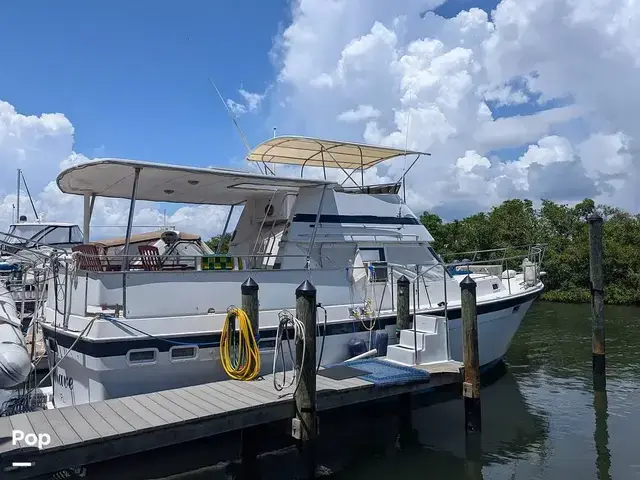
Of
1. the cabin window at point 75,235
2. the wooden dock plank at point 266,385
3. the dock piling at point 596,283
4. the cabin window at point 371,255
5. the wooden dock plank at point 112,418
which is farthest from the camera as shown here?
the cabin window at point 75,235

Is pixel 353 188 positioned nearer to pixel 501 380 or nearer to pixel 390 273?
pixel 390 273

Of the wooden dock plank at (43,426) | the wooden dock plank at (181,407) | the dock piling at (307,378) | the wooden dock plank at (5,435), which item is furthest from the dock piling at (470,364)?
the wooden dock plank at (5,435)

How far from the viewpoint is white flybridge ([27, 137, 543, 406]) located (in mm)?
7648

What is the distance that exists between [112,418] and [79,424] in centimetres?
35

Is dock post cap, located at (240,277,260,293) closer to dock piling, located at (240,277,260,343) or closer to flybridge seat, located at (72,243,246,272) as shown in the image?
dock piling, located at (240,277,260,343)

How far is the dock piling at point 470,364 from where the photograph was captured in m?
8.34

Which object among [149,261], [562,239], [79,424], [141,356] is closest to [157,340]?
[141,356]

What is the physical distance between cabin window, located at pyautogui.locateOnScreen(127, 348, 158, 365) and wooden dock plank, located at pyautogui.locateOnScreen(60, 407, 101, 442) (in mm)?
1124

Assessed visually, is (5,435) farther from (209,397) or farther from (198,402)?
(209,397)

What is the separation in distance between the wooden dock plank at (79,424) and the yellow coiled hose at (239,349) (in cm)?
211

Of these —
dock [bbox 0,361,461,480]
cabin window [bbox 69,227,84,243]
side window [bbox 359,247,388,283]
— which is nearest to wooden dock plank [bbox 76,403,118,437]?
dock [bbox 0,361,461,480]

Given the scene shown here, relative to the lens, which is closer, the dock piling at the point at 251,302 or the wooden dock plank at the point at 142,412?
the wooden dock plank at the point at 142,412

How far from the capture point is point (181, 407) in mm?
6445

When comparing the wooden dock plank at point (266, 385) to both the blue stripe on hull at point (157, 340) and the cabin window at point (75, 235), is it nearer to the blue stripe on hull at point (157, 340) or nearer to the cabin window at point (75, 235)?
the blue stripe on hull at point (157, 340)
